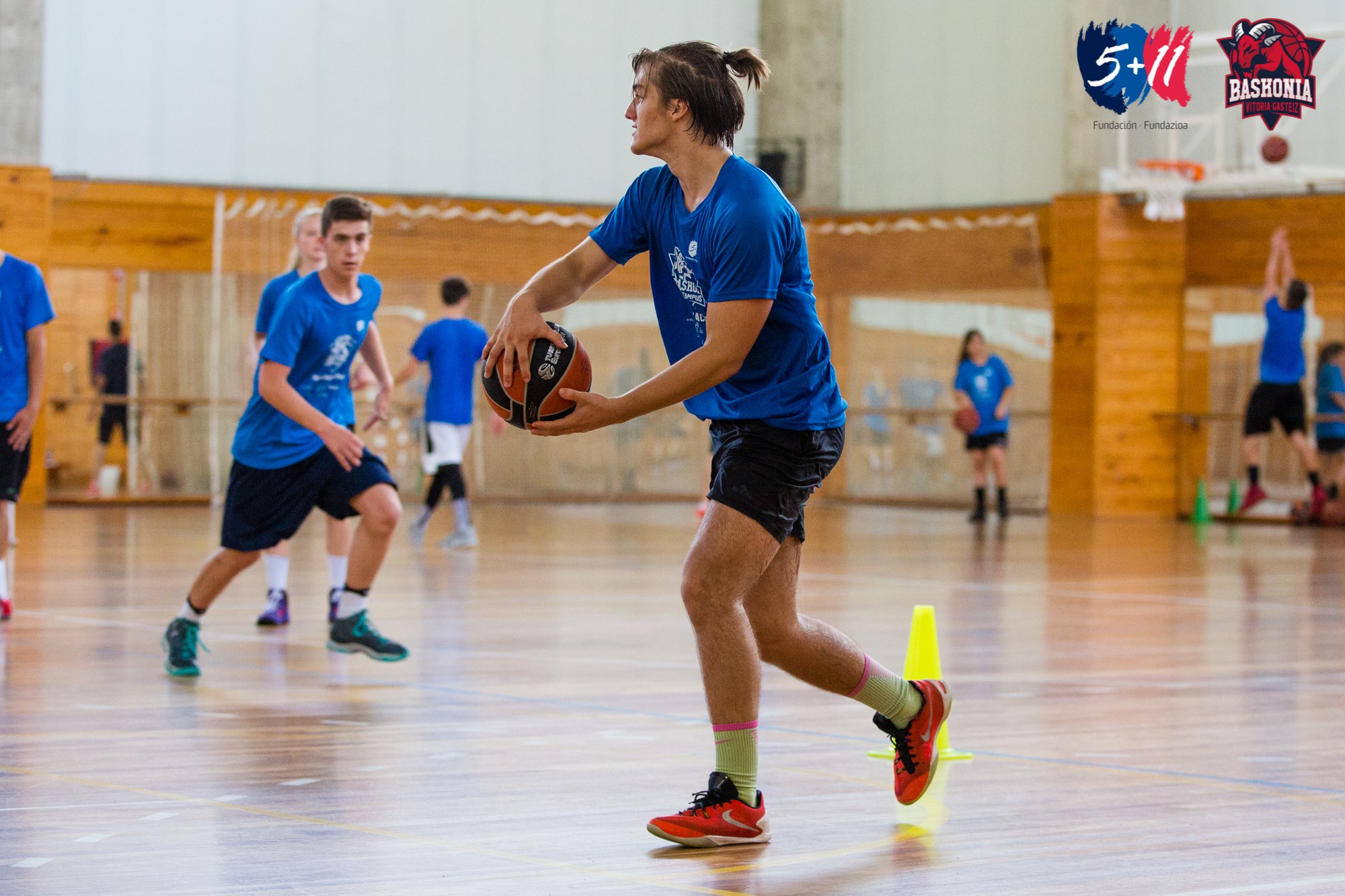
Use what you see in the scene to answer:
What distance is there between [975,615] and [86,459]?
14081 millimetres

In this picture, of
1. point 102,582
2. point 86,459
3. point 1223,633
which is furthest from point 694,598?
point 86,459

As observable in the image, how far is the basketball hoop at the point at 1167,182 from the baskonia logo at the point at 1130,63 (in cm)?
62

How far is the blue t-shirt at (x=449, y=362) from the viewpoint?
44.9 feet

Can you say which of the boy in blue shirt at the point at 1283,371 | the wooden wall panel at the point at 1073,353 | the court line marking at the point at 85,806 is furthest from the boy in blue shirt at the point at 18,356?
the wooden wall panel at the point at 1073,353

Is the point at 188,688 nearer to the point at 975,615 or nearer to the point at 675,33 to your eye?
the point at 975,615

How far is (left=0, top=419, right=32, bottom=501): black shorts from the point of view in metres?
7.92

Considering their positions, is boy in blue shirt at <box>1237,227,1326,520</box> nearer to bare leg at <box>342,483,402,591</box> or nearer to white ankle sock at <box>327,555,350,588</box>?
white ankle sock at <box>327,555,350,588</box>

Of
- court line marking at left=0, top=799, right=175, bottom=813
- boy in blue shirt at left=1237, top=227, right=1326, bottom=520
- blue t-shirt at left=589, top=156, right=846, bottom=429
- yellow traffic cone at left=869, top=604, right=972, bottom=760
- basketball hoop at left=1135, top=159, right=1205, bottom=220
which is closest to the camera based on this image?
blue t-shirt at left=589, top=156, right=846, bottom=429

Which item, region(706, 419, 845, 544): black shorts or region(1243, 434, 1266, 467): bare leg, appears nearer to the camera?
region(706, 419, 845, 544): black shorts

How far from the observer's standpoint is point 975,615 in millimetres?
9023

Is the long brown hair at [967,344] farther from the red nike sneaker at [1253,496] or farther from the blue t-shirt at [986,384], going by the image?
the red nike sneaker at [1253,496]

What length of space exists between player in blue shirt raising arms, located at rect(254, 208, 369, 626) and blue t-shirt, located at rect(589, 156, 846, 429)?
3243 mm

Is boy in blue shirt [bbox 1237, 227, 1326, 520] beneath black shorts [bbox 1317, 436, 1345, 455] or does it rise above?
above

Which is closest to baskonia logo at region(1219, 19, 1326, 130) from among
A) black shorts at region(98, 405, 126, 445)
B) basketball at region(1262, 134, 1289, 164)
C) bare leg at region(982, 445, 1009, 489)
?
basketball at region(1262, 134, 1289, 164)
